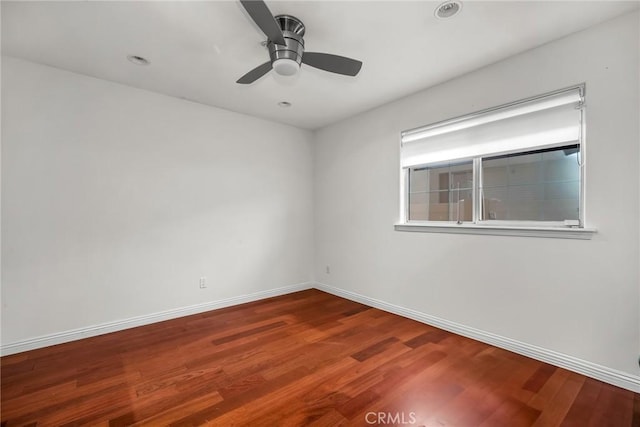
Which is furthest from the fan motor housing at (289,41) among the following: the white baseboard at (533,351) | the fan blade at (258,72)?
the white baseboard at (533,351)

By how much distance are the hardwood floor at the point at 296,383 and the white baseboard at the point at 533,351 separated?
0.21ft

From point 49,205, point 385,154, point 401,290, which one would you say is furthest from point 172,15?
point 401,290

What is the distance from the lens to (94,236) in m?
2.72

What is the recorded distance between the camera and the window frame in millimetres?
2064

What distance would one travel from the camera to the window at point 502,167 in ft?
7.09

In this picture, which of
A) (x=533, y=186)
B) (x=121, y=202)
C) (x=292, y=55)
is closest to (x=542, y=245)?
(x=533, y=186)

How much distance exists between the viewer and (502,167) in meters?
2.53

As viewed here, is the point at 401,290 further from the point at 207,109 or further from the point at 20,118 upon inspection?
the point at 20,118

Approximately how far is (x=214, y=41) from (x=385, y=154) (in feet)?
7.09

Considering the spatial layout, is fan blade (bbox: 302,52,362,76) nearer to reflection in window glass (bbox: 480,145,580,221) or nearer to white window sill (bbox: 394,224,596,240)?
reflection in window glass (bbox: 480,145,580,221)

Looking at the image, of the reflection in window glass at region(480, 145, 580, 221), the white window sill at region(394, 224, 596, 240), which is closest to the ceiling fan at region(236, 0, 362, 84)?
the reflection in window glass at region(480, 145, 580, 221)

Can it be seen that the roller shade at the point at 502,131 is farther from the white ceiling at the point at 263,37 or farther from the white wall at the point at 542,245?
the white ceiling at the point at 263,37

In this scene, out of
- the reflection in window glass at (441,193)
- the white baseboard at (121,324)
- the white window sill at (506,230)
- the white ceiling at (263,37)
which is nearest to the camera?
the white ceiling at (263,37)

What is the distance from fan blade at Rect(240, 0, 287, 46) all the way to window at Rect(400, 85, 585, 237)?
1930mm
